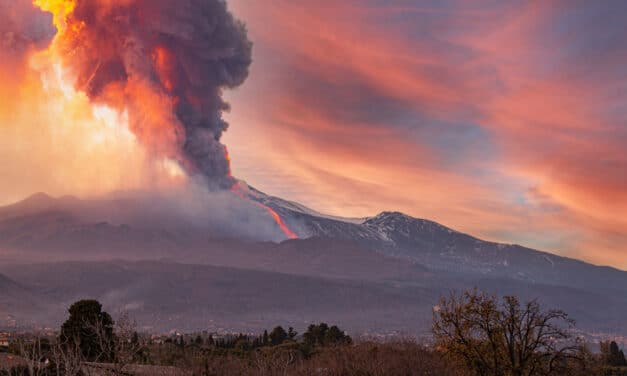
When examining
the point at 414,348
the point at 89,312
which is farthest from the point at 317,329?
the point at 89,312

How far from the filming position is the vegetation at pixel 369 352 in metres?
43.7

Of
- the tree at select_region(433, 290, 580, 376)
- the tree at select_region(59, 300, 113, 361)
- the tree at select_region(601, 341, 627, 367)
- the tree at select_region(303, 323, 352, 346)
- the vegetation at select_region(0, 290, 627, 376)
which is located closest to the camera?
the tree at select_region(433, 290, 580, 376)

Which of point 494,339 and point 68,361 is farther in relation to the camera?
point 494,339

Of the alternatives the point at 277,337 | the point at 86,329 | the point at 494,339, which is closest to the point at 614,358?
the point at 277,337

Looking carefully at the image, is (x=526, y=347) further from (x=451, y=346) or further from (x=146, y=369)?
(x=146, y=369)

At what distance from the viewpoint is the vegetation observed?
43.7 m

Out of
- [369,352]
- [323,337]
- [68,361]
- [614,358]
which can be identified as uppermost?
→ [68,361]

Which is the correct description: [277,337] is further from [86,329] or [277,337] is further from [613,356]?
[613,356]

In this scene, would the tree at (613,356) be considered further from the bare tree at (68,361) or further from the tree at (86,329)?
the bare tree at (68,361)

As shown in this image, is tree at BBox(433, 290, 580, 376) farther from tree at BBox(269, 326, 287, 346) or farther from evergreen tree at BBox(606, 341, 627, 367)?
tree at BBox(269, 326, 287, 346)

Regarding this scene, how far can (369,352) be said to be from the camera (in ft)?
265

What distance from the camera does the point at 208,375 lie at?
65.6m

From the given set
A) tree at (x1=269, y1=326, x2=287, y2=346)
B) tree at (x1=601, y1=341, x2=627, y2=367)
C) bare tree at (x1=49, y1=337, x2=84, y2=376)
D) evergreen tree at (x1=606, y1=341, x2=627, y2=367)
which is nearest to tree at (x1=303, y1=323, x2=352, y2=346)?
tree at (x1=269, y1=326, x2=287, y2=346)

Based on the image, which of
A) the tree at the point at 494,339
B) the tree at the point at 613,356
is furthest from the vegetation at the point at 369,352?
the tree at the point at 613,356
